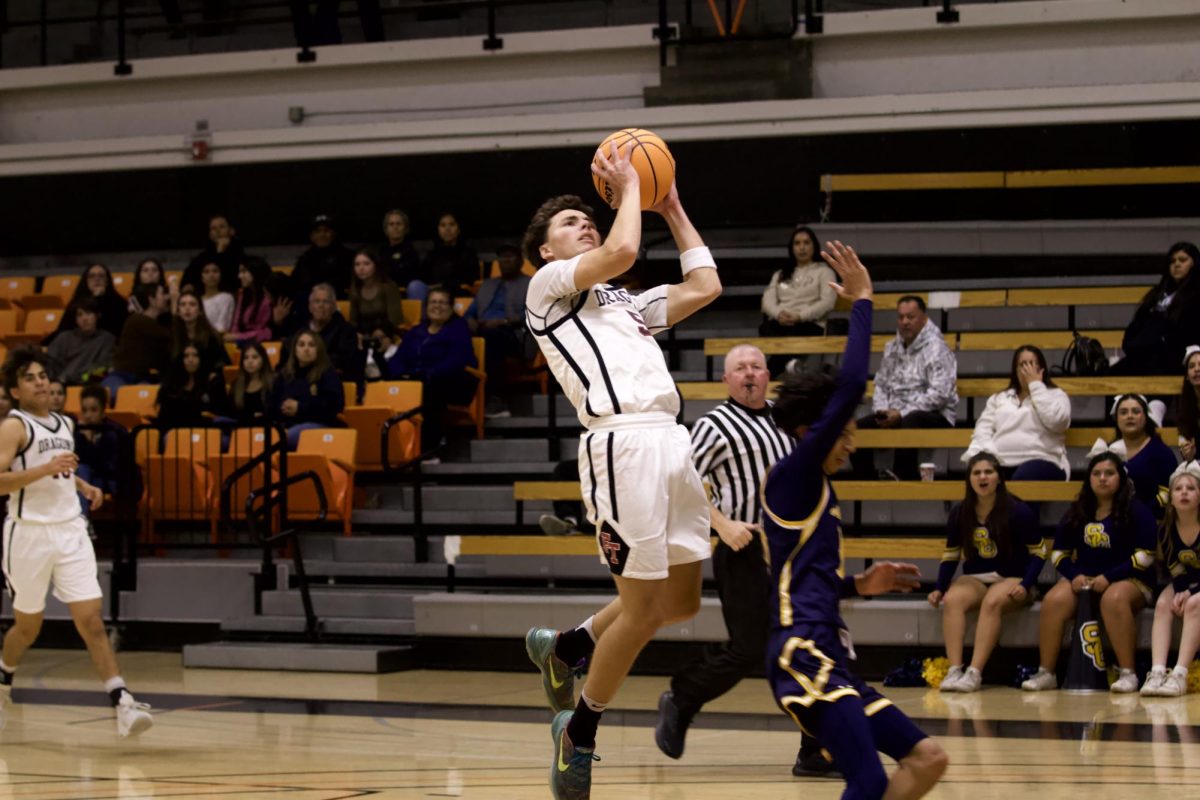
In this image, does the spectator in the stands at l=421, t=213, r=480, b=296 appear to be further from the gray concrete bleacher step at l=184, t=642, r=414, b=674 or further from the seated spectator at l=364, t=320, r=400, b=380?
the gray concrete bleacher step at l=184, t=642, r=414, b=674

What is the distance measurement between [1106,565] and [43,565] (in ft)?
17.3

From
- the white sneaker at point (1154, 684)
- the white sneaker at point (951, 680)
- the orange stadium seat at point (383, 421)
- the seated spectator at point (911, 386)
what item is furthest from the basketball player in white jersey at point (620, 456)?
the orange stadium seat at point (383, 421)

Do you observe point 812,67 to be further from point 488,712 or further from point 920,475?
point 488,712

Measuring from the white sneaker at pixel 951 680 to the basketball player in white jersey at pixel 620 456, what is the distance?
3.78 metres

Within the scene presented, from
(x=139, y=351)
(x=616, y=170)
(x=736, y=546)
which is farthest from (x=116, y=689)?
(x=139, y=351)

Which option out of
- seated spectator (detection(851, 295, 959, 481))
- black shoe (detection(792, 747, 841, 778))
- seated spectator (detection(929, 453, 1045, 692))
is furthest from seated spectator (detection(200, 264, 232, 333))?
black shoe (detection(792, 747, 841, 778))

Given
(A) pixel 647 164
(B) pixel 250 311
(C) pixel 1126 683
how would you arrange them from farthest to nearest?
(B) pixel 250 311 → (C) pixel 1126 683 → (A) pixel 647 164

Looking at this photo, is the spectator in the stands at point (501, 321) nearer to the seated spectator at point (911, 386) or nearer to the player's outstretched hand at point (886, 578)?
the seated spectator at point (911, 386)

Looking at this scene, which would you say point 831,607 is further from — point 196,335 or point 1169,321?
point 196,335

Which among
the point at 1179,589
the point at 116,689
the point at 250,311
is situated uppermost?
the point at 250,311

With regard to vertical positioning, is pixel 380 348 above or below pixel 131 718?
above

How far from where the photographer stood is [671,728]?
5.03 metres

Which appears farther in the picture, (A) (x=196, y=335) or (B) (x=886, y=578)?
(A) (x=196, y=335)

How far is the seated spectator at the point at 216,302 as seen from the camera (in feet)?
42.3
